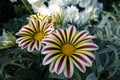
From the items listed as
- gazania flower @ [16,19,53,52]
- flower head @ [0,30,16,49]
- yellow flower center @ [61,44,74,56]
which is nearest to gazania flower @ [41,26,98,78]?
yellow flower center @ [61,44,74,56]

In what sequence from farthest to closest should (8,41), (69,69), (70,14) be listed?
(70,14)
(8,41)
(69,69)

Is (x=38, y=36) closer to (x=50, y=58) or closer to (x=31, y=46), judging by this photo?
(x=31, y=46)

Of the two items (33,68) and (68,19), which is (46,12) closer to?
(68,19)

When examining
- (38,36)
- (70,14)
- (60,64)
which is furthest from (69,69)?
(70,14)

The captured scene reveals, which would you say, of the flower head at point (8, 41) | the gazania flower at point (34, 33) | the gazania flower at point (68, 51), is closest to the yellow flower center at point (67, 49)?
the gazania flower at point (68, 51)

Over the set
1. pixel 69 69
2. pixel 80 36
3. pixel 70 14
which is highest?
pixel 70 14

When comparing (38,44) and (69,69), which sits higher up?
(38,44)
